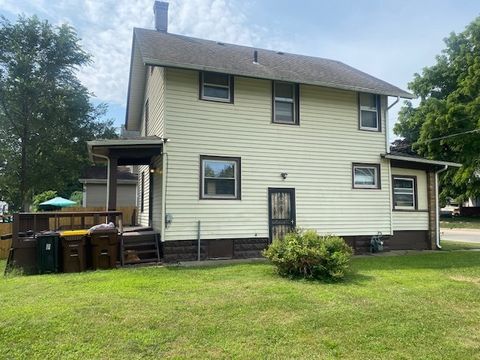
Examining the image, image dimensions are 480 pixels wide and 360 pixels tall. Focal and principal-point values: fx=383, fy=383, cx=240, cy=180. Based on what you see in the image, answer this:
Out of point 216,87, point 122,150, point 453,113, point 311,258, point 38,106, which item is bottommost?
point 311,258

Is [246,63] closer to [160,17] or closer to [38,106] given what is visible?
[160,17]

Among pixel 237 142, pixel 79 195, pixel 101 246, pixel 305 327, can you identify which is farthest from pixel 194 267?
pixel 79 195

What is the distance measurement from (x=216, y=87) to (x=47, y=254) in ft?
20.0

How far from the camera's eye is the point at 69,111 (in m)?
22.2

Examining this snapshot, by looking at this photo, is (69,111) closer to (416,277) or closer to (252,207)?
(252,207)

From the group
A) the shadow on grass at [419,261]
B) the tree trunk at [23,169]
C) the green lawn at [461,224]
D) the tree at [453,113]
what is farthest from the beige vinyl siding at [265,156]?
the tree at [453,113]

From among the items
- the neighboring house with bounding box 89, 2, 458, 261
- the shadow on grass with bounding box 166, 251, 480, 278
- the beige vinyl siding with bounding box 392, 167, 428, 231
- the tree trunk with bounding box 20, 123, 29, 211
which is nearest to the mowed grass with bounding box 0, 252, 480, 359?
the shadow on grass with bounding box 166, 251, 480, 278

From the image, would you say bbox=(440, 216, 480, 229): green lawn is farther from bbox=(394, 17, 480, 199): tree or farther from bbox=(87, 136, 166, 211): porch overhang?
bbox=(87, 136, 166, 211): porch overhang

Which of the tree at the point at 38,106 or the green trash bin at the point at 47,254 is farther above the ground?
the tree at the point at 38,106

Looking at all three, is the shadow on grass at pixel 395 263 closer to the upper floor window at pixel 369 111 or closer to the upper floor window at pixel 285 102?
the upper floor window at pixel 369 111

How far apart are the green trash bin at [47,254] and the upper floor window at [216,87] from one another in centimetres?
526

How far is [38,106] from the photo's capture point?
20.9 meters

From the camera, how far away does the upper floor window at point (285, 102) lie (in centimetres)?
1154

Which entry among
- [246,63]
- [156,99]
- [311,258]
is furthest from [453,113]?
[311,258]
